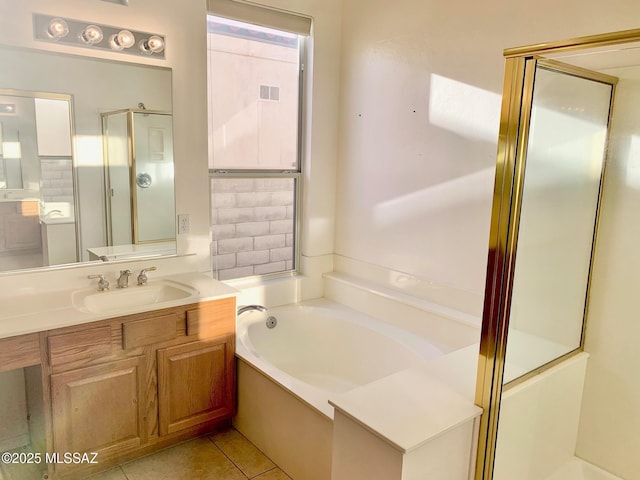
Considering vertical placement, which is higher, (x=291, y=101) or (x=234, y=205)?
(x=291, y=101)

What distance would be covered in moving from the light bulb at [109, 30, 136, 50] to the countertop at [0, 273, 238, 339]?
4.06ft

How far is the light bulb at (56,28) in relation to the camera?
2311 millimetres

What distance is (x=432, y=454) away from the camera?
5.10 feet

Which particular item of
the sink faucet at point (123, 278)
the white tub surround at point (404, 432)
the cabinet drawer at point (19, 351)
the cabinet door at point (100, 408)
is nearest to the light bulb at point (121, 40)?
the sink faucet at point (123, 278)

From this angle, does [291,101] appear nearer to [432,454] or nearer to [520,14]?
[520,14]

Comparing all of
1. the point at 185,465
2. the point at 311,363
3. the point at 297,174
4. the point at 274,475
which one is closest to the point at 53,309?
the point at 185,465

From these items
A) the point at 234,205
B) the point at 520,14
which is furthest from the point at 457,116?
the point at 234,205

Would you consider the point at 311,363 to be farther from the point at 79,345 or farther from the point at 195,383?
the point at 79,345

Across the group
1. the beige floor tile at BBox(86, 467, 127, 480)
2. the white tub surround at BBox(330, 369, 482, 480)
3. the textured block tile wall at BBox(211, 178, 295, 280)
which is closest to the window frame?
the textured block tile wall at BBox(211, 178, 295, 280)

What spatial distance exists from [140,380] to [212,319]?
443 millimetres

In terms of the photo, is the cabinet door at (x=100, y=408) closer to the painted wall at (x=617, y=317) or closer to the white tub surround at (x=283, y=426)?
the white tub surround at (x=283, y=426)

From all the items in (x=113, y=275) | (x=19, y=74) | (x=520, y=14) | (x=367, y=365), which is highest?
(x=520, y=14)

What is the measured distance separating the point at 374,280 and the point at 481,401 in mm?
1632

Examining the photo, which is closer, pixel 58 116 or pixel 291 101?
pixel 58 116
